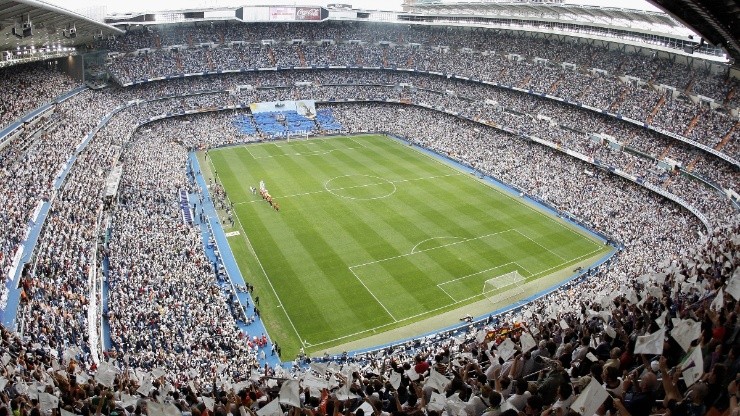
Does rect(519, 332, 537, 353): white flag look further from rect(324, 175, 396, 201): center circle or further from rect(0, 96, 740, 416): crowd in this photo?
rect(324, 175, 396, 201): center circle

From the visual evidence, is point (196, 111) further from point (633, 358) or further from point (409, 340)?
point (633, 358)

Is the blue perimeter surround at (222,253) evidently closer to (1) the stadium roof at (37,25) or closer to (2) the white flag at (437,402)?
(2) the white flag at (437,402)

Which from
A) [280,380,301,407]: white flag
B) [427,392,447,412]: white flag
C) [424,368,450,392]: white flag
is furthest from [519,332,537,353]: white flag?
[280,380,301,407]: white flag

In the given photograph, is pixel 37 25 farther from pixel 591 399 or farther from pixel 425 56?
pixel 425 56

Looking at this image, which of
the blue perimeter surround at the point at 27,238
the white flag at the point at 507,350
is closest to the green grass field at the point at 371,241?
the blue perimeter surround at the point at 27,238

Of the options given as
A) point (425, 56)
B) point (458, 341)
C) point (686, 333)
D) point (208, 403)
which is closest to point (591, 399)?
point (686, 333)

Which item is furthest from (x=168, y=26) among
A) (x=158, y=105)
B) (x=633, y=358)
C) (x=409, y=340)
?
(x=633, y=358)
